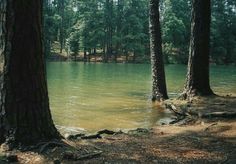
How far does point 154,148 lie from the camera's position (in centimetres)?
704

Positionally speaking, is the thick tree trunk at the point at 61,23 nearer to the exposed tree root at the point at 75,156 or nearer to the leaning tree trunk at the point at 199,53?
the leaning tree trunk at the point at 199,53

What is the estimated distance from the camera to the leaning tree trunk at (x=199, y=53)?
12.9 metres

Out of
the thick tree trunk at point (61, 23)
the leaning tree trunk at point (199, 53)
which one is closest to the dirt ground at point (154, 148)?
the leaning tree trunk at point (199, 53)

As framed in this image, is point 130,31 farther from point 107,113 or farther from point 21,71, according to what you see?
point 21,71

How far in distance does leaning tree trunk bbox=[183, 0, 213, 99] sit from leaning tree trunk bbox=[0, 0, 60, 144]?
23.6 feet

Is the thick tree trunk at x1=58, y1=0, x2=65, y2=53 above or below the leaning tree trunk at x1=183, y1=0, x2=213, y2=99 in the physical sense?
above

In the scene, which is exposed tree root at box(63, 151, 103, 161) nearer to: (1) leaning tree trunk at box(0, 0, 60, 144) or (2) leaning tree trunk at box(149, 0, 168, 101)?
(1) leaning tree trunk at box(0, 0, 60, 144)

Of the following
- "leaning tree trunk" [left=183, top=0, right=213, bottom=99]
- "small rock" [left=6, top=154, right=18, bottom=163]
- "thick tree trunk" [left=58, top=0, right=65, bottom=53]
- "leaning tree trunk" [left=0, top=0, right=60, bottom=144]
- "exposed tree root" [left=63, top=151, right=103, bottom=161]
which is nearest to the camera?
"small rock" [left=6, top=154, right=18, bottom=163]

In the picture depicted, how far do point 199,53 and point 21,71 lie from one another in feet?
25.4

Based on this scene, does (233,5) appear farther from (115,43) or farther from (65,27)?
(65,27)

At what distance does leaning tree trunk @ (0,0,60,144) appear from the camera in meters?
6.36

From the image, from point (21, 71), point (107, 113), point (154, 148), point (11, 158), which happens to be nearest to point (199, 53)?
point (107, 113)

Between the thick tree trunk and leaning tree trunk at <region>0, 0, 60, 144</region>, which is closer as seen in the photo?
leaning tree trunk at <region>0, 0, 60, 144</region>

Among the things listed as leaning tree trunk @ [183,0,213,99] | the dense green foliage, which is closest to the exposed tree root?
leaning tree trunk @ [183,0,213,99]
